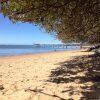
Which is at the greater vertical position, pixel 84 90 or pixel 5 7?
pixel 5 7

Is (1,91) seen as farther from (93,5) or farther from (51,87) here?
(93,5)

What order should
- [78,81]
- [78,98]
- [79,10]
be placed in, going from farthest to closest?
[78,81]
[79,10]
[78,98]

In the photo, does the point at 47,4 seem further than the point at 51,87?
No

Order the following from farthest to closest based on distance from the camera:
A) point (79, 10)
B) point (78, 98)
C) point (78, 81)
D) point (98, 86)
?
point (78, 81) → point (98, 86) → point (79, 10) → point (78, 98)

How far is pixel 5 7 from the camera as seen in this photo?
8.36 meters

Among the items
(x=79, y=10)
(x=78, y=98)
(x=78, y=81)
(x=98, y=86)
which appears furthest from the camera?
(x=78, y=81)

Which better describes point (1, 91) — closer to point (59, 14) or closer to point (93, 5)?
point (59, 14)

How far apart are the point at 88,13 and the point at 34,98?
326 cm

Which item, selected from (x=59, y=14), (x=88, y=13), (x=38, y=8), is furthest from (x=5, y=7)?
(x=88, y=13)

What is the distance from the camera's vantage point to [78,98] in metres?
7.88

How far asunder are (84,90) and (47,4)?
3060mm

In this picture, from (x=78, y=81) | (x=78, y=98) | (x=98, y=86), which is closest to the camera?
(x=78, y=98)

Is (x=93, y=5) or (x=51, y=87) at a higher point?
(x=93, y=5)

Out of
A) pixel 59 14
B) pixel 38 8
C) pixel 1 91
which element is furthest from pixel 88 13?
pixel 1 91
